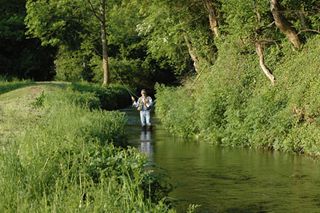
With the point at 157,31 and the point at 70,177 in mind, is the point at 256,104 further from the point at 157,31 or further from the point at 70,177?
the point at 70,177

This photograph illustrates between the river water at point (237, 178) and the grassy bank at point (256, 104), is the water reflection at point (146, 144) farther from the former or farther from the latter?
the grassy bank at point (256, 104)

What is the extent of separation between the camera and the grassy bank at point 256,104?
21.1 m

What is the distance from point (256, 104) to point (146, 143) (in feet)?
14.1

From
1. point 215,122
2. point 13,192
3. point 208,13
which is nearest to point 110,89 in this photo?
point 208,13

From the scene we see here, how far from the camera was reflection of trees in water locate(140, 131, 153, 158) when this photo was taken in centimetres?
2178

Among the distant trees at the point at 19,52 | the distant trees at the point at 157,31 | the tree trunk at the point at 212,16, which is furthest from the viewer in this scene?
the distant trees at the point at 19,52

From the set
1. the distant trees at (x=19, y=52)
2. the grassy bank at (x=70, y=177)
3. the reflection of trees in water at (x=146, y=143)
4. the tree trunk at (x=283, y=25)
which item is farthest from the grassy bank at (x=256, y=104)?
the distant trees at (x=19, y=52)

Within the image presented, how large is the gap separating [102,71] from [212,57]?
95.8ft

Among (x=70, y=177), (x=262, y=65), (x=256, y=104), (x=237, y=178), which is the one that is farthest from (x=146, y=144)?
(x=70, y=177)

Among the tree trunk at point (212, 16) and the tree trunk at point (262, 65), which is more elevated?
the tree trunk at point (212, 16)

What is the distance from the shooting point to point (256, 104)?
23281 mm

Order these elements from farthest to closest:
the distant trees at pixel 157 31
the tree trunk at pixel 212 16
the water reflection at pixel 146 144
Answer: the tree trunk at pixel 212 16
the distant trees at pixel 157 31
the water reflection at pixel 146 144

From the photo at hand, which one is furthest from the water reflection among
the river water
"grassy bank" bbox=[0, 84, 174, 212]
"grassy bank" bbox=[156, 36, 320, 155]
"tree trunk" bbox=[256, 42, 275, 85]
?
"grassy bank" bbox=[0, 84, 174, 212]

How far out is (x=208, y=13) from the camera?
33.5 m
